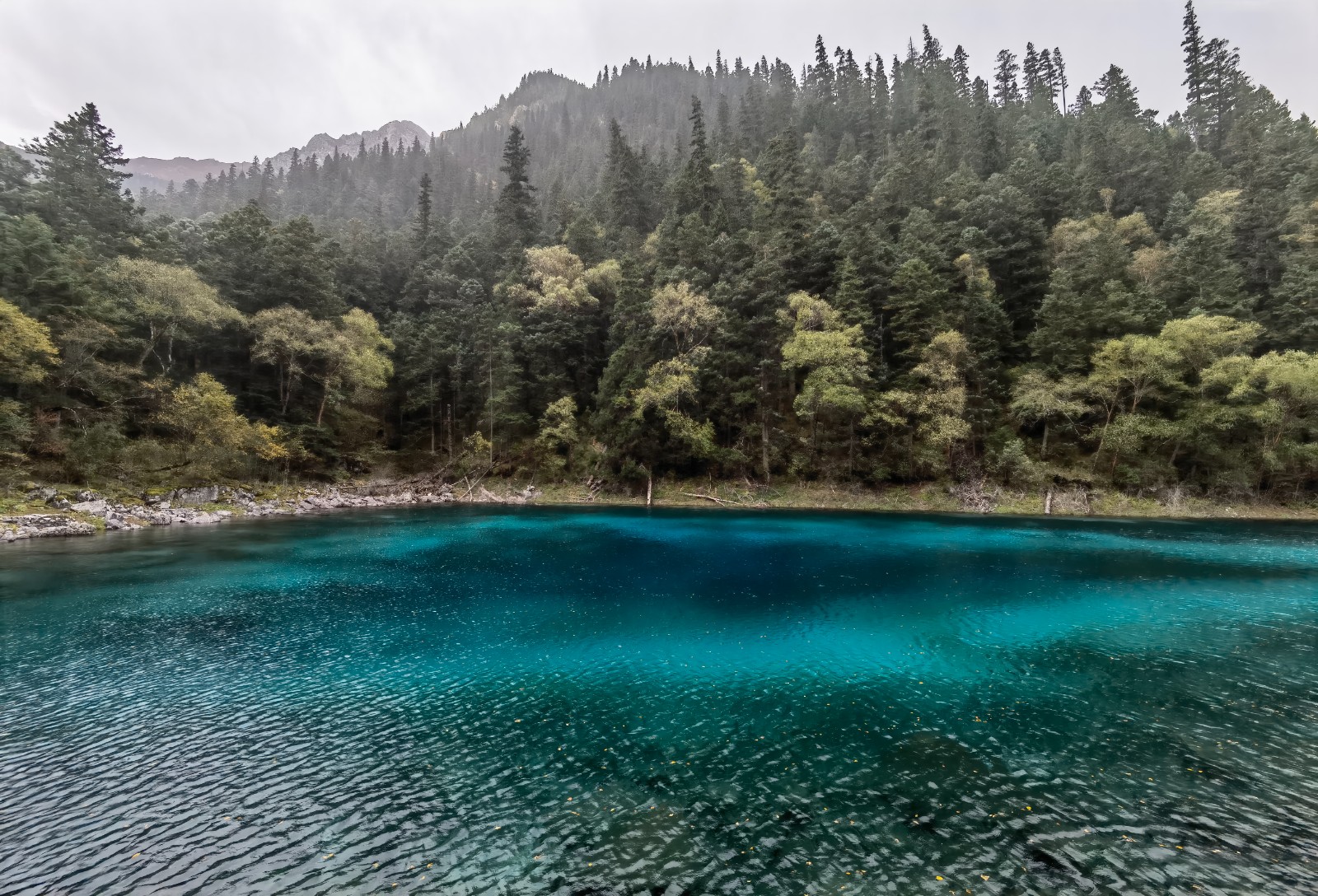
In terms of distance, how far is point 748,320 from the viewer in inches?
1903

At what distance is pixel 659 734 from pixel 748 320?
42.6m

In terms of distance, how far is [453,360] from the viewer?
58594 millimetres

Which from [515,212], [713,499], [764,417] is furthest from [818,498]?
[515,212]

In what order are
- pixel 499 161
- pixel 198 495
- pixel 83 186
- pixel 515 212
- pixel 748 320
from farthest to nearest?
pixel 499 161 → pixel 515 212 → pixel 748 320 → pixel 83 186 → pixel 198 495

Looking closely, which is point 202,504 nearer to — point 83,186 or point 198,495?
point 198,495

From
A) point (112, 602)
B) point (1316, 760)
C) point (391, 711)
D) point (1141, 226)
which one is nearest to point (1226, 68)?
point (1141, 226)

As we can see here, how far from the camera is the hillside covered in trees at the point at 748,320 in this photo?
37.5 meters

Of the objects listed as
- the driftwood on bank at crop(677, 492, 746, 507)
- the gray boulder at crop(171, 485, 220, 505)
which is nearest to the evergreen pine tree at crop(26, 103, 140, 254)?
the gray boulder at crop(171, 485, 220, 505)

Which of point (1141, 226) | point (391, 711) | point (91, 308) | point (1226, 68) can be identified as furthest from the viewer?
point (1226, 68)

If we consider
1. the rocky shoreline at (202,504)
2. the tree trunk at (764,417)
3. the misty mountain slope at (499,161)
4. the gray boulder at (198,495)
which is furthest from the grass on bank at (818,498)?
the misty mountain slope at (499,161)

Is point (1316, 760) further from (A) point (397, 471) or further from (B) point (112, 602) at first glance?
(A) point (397, 471)

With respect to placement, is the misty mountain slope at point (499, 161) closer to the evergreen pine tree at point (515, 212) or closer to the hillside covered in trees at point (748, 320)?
the evergreen pine tree at point (515, 212)

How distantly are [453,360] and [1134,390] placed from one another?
61877mm

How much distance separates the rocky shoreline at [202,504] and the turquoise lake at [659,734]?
9640 mm
